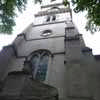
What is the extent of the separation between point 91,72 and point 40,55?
562cm

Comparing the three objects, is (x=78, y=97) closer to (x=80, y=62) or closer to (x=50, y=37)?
(x=80, y=62)

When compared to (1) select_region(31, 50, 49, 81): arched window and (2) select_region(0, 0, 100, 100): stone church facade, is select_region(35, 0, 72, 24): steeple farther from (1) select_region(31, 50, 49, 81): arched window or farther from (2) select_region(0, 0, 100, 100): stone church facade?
(1) select_region(31, 50, 49, 81): arched window

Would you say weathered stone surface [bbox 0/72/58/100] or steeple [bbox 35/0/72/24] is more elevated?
steeple [bbox 35/0/72/24]

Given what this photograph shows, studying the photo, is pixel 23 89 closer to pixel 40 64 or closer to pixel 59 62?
pixel 59 62

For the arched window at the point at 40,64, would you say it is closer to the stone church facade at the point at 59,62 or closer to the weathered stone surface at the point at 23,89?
the stone church facade at the point at 59,62

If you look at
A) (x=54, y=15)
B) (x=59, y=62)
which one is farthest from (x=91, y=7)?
(x=54, y=15)

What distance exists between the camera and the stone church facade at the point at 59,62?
5539mm

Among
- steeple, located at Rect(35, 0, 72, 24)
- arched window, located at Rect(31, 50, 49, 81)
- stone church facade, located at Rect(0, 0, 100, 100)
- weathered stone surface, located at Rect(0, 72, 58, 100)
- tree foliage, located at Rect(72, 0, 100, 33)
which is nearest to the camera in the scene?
weathered stone surface, located at Rect(0, 72, 58, 100)

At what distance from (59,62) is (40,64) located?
5.74 feet

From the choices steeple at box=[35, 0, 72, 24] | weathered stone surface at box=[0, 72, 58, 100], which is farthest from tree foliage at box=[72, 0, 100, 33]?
steeple at box=[35, 0, 72, 24]

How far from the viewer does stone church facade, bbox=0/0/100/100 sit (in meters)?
5.54

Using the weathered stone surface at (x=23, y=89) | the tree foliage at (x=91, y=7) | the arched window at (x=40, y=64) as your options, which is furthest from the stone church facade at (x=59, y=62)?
the tree foliage at (x=91, y=7)

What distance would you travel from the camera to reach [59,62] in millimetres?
9180

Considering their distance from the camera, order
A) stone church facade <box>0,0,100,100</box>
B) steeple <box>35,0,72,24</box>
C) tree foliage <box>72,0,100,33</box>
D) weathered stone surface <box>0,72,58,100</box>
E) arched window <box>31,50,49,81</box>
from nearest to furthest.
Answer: weathered stone surface <box>0,72,58,100</box>, stone church facade <box>0,0,100,100</box>, tree foliage <box>72,0,100,33</box>, arched window <box>31,50,49,81</box>, steeple <box>35,0,72,24</box>
